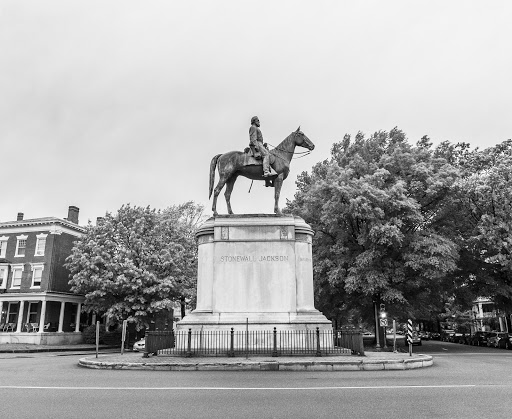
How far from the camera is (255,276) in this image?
19.4 m

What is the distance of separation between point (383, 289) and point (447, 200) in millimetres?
7882

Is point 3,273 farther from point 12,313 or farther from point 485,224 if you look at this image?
point 485,224

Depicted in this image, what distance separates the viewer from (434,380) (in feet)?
39.4

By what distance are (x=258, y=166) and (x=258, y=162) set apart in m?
0.19

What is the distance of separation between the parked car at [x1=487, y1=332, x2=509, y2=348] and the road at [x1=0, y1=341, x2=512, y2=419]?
104 ft

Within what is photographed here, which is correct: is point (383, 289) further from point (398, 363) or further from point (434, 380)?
point (434, 380)

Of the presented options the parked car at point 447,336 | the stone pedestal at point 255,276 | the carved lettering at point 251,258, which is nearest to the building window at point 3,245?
the stone pedestal at point 255,276

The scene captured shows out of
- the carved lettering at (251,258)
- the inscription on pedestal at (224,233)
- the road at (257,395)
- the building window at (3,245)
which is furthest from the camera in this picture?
the building window at (3,245)

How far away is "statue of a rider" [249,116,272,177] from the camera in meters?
20.3

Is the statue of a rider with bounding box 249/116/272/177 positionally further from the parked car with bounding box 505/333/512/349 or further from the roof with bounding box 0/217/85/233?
the roof with bounding box 0/217/85/233

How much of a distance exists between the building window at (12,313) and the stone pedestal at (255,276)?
38263 millimetres

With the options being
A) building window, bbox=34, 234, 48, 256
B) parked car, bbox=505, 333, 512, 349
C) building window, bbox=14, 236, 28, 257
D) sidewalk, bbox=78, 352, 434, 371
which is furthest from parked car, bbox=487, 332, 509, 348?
building window, bbox=14, 236, 28, 257

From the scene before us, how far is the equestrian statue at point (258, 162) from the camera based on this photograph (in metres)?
20.6

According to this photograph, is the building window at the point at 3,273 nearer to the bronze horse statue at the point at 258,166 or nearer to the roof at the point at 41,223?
the roof at the point at 41,223
